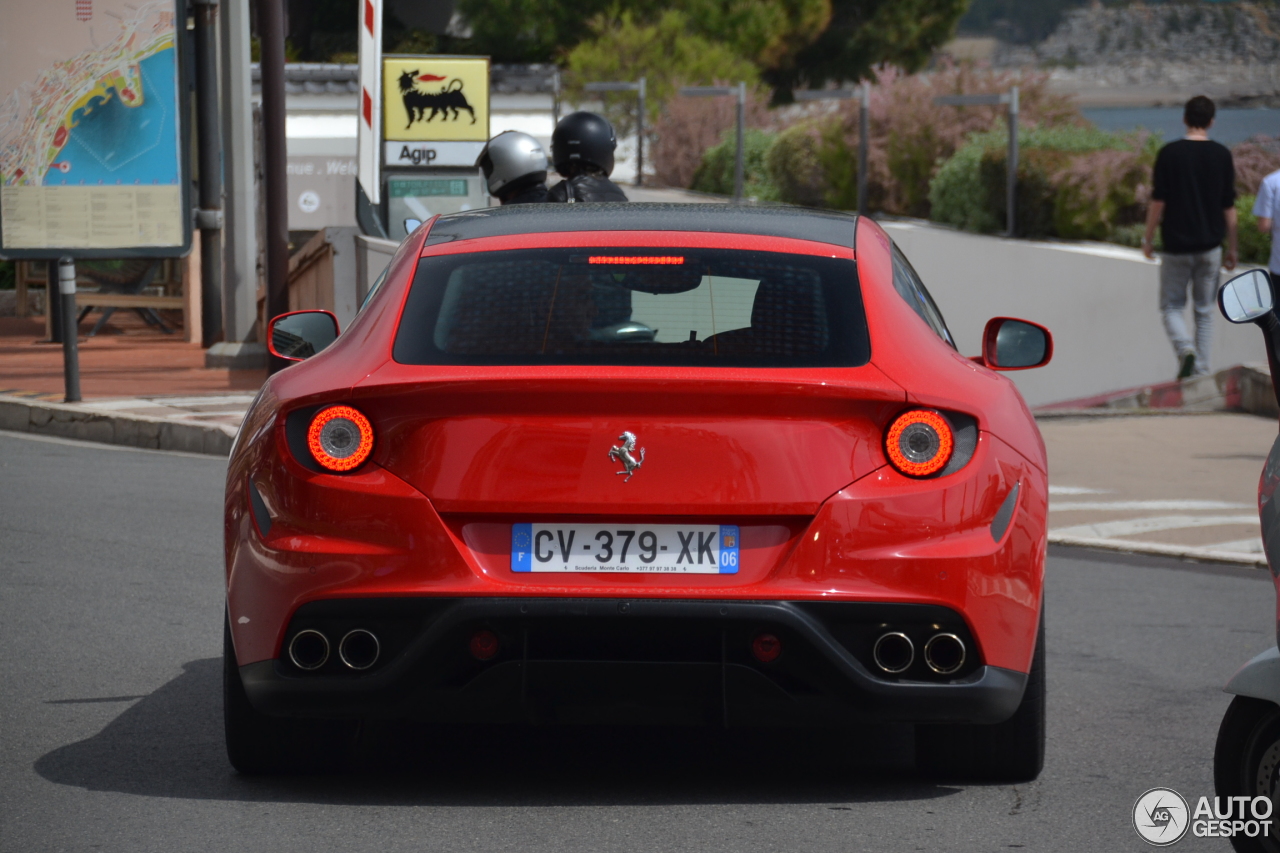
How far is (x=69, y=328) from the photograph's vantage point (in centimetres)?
1365

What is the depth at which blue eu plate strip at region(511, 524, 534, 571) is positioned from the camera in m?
4.36

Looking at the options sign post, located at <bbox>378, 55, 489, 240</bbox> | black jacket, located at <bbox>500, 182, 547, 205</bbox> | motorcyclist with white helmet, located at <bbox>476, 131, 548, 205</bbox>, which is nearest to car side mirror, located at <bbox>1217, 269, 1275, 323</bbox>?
black jacket, located at <bbox>500, 182, 547, 205</bbox>

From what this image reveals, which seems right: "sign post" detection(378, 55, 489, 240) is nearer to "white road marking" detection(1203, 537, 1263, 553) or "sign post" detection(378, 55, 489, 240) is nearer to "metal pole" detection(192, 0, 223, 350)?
"metal pole" detection(192, 0, 223, 350)

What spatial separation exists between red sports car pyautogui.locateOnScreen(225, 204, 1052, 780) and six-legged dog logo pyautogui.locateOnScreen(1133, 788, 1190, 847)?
431mm

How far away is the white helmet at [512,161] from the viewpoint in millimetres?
8086

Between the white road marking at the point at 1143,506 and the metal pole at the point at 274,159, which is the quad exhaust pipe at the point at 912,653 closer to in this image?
the white road marking at the point at 1143,506

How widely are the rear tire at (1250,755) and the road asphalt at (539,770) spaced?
0.54 m

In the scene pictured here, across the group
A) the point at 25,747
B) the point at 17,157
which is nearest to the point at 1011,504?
the point at 25,747

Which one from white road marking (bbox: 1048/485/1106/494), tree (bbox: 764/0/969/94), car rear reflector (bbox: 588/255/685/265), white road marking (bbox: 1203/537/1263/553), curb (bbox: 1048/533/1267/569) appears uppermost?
tree (bbox: 764/0/969/94)

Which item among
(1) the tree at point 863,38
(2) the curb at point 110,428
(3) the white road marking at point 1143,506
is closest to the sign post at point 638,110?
(2) the curb at point 110,428

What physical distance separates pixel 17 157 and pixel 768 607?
1177 centimetres

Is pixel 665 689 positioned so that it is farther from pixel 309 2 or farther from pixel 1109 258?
pixel 309 2

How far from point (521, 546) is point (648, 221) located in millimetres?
1118

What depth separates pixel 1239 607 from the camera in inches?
318
